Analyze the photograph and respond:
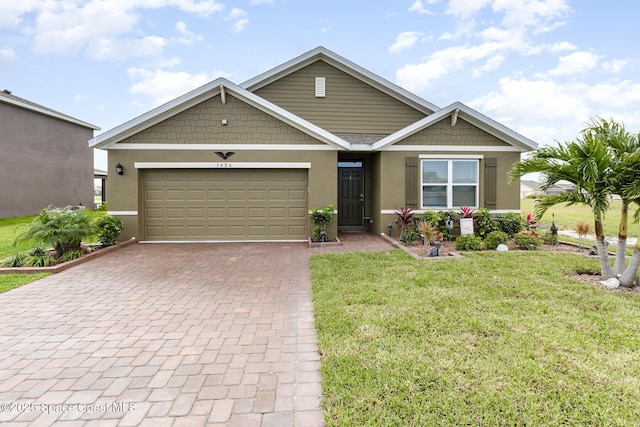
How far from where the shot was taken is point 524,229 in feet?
31.3

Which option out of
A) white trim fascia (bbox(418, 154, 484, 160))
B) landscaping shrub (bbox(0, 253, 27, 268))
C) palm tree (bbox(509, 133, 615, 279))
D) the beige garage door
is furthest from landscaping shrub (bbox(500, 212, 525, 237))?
landscaping shrub (bbox(0, 253, 27, 268))

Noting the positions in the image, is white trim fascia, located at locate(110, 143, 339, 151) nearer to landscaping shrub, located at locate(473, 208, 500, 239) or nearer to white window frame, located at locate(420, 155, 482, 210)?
white window frame, located at locate(420, 155, 482, 210)

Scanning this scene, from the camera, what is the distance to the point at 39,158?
18.2m

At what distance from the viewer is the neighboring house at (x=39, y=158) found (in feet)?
54.0

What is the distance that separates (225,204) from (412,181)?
19.2 ft

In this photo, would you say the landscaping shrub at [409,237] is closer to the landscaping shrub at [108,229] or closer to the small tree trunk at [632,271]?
the small tree trunk at [632,271]

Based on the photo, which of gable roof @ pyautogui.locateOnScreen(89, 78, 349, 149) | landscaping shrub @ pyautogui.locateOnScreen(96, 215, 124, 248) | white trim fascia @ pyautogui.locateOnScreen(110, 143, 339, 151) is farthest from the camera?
white trim fascia @ pyautogui.locateOnScreen(110, 143, 339, 151)

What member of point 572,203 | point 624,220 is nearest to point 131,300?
point 572,203

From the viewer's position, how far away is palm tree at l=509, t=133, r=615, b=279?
16.7 ft

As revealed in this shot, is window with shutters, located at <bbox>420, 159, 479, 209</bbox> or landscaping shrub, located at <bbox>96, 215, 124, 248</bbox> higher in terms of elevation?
window with shutters, located at <bbox>420, 159, 479, 209</bbox>

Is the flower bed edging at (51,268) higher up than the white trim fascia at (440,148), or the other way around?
the white trim fascia at (440,148)

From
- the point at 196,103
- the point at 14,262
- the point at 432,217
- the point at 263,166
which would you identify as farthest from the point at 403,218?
the point at 14,262

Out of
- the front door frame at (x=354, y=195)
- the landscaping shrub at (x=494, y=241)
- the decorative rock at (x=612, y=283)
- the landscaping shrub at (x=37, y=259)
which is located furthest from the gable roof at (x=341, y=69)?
the decorative rock at (x=612, y=283)

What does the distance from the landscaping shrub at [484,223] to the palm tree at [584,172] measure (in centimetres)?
365
